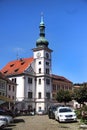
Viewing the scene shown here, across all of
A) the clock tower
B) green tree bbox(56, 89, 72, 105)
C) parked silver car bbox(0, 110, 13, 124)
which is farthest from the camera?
the clock tower

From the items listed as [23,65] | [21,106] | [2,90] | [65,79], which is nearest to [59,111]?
[2,90]

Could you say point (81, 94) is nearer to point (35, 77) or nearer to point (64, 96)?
point (64, 96)

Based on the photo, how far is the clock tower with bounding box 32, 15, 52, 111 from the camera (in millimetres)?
96500

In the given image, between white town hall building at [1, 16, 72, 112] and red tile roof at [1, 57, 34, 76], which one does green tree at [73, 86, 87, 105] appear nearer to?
white town hall building at [1, 16, 72, 112]

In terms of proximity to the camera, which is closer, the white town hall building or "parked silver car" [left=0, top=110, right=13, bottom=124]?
"parked silver car" [left=0, top=110, right=13, bottom=124]

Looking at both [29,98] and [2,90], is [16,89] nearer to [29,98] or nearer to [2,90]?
[29,98]

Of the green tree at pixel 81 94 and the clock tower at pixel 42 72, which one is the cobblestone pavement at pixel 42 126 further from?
the clock tower at pixel 42 72

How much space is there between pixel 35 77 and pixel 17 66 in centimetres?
665

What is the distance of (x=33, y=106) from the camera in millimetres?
95750

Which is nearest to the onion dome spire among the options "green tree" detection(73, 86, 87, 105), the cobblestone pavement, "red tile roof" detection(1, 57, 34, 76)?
"red tile roof" detection(1, 57, 34, 76)

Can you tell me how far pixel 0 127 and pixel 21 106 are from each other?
69.5 m

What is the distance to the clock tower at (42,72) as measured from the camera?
9650cm

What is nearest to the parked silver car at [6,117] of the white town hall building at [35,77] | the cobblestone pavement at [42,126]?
the cobblestone pavement at [42,126]

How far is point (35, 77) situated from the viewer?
98.6 meters
